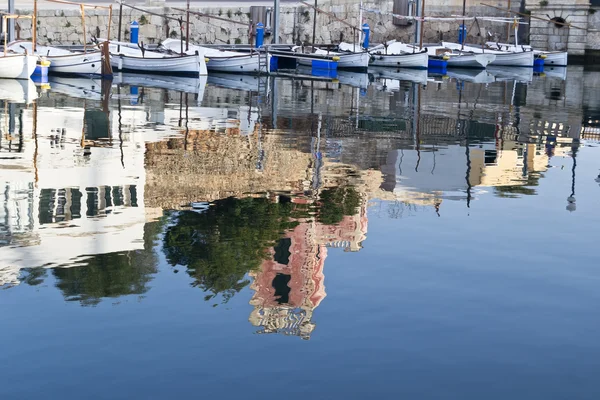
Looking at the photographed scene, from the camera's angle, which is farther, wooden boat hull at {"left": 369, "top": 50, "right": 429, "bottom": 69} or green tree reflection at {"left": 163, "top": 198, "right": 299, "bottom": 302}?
wooden boat hull at {"left": 369, "top": 50, "right": 429, "bottom": 69}

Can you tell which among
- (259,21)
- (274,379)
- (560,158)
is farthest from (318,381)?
(259,21)

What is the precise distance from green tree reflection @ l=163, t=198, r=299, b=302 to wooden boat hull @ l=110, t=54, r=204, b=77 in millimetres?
28324

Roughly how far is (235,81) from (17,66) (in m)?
7.78

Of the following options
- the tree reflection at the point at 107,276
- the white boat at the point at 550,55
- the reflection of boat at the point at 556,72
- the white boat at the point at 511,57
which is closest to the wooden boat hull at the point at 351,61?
the white boat at the point at 511,57

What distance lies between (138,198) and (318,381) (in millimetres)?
6271

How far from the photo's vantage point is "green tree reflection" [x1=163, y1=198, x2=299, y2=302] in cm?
907

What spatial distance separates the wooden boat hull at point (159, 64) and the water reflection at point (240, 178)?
407 inches

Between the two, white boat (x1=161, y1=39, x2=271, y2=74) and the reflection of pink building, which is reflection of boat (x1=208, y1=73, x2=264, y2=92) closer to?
white boat (x1=161, y1=39, x2=271, y2=74)

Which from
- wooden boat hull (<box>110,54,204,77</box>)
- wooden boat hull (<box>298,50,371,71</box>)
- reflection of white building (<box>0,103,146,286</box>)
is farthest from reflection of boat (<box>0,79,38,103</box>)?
wooden boat hull (<box>298,50,371,71</box>)

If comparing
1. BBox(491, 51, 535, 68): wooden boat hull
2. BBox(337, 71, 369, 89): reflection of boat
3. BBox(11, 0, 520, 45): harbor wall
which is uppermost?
BBox(11, 0, 520, 45): harbor wall

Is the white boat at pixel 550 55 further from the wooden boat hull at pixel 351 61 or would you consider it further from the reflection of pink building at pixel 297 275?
the reflection of pink building at pixel 297 275

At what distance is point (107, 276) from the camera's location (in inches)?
351

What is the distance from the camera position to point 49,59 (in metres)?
39.1

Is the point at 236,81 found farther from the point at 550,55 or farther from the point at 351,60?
the point at 550,55
